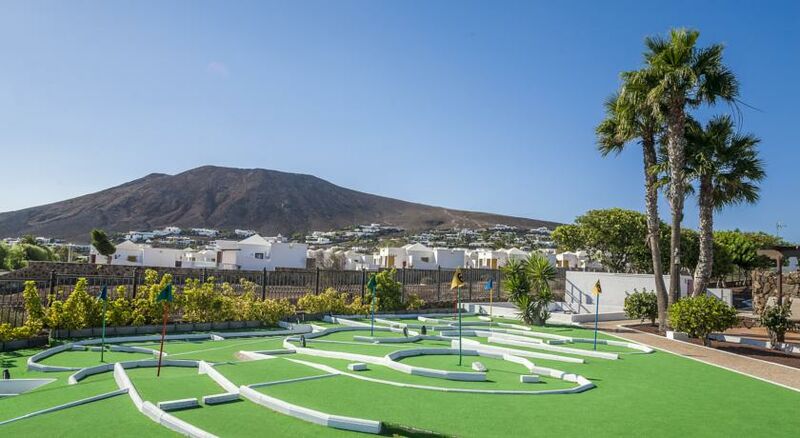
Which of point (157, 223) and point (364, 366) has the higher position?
point (157, 223)

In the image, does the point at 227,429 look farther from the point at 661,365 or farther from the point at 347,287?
the point at 347,287

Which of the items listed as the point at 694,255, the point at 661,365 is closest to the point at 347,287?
the point at 661,365

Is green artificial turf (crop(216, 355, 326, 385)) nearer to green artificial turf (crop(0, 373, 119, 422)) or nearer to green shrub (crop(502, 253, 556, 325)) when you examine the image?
green artificial turf (crop(0, 373, 119, 422))

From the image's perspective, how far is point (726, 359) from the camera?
13969 millimetres

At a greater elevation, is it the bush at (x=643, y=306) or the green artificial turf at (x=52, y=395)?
the bush at (x=643, y=306)

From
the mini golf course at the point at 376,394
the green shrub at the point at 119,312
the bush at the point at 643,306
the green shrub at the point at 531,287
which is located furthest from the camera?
the bush at the point at 643,306

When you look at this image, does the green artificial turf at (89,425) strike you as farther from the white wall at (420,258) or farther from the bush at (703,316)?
the white wall at (420,258)

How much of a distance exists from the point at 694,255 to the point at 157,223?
13320cm

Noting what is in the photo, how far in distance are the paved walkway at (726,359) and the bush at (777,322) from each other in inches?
75.0

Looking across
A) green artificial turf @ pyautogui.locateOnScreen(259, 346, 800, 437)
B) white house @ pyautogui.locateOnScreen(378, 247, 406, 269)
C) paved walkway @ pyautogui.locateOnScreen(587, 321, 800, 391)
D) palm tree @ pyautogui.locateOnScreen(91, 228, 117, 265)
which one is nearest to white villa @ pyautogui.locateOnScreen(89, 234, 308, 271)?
palm tree @ pyautogui.locateOnScreen(91, 228, 117, 265)

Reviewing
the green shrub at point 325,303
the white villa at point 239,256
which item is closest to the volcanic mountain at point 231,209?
the white villa at point 239,256

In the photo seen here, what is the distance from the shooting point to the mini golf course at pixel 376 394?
684 cm

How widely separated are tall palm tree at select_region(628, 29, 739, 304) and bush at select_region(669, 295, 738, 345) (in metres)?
2.30

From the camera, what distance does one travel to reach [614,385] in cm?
1024
